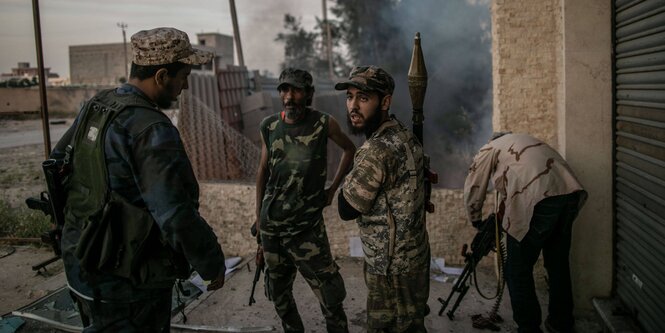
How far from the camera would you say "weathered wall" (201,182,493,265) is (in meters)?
5.02

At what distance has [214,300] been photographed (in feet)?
14.9

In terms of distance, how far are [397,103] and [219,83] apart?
1187 cm

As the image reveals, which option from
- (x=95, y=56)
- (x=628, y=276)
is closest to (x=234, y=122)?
(x=628, y=276)

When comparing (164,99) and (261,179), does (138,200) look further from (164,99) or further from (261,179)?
(261,179)

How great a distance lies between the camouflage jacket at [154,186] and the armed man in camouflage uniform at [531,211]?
2225mm

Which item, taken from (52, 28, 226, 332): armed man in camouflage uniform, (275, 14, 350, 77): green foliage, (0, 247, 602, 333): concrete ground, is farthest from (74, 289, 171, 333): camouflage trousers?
(275, 14, 350, 77): green foliage

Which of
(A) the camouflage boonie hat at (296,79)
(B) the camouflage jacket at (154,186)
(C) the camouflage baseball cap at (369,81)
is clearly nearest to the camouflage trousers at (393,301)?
(B) the camouflage jacket at (154,186)

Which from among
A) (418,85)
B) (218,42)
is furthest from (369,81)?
(218,42)

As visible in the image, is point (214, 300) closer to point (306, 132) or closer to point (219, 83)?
point (306, 132)

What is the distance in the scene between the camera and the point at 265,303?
444 cm

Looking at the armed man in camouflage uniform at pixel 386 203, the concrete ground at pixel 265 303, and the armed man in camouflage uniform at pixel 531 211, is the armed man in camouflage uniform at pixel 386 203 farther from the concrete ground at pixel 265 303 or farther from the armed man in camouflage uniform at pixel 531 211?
the concrete ground at pixel 265 303

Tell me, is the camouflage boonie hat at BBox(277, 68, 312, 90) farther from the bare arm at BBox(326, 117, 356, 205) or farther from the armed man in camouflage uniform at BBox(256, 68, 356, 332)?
the bare arm at BBox(326, 117, 356, 205)

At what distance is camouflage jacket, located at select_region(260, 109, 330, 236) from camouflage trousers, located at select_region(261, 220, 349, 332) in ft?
0.27

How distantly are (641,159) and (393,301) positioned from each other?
2061 mm
